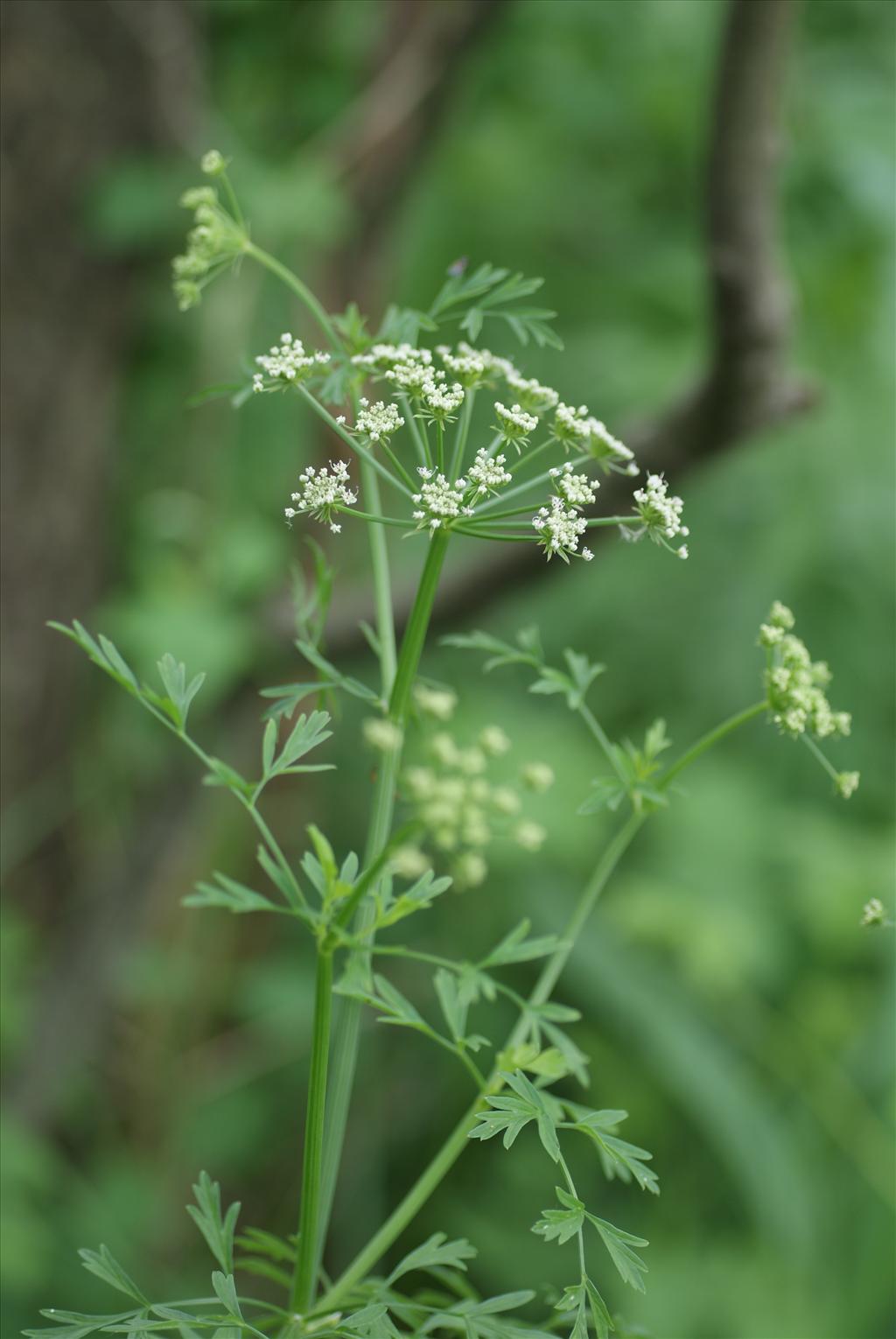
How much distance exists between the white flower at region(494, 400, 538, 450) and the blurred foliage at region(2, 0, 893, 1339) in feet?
4.55

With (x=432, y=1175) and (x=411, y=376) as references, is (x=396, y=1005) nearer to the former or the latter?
(x=432, y=1175)

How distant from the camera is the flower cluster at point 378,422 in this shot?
0.47 m

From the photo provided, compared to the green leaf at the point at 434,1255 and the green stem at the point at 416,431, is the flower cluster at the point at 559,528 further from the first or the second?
the green leaf at the point at 434,1255

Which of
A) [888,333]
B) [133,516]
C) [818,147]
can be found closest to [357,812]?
[133,516]

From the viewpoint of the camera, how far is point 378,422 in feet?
1.55

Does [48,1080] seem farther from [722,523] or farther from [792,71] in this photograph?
[792,71]

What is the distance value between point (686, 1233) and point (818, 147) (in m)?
2.12

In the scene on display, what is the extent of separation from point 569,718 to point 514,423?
2091 mm

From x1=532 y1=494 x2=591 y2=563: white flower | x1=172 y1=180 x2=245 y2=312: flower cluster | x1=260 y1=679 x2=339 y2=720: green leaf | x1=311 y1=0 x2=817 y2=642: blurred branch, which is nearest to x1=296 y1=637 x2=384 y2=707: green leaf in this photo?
x1=260 y1=679 x2=339 y2=720: green leaf

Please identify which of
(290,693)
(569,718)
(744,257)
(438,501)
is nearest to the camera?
(438,501)

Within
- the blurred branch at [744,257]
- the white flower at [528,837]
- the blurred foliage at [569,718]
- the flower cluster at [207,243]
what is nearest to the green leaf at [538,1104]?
the white flower at [528,837]

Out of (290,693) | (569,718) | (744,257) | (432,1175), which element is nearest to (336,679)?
(290,693)

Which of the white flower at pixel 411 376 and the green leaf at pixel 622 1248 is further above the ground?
the white flower at pixel 411 376

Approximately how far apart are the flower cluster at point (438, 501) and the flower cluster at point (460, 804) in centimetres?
11
